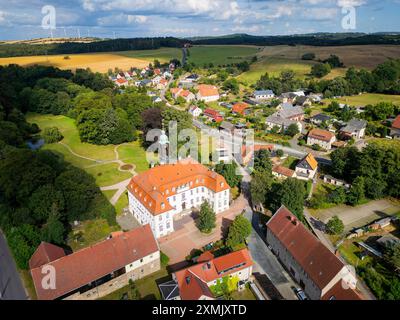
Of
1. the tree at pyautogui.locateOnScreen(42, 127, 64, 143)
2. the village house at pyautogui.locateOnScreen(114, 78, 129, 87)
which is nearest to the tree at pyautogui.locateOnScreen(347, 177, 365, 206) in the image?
the tree at pyautogui.locateOnScreen(42, 127, 64, 143)

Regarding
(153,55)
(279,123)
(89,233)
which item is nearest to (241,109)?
(279,123)

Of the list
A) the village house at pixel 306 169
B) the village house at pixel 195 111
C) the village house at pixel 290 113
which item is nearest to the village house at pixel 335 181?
the village house at pixel 306 169

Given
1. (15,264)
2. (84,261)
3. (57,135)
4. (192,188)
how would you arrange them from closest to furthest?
1. (84,261)
2. (15,264)
3. (192,188)
4. (57,135)

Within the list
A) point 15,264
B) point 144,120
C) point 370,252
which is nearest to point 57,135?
point 144,120

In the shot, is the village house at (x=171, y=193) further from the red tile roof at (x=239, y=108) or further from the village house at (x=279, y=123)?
the red tile roof at (x=239, y=108)

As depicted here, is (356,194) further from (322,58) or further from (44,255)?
(322,58)
